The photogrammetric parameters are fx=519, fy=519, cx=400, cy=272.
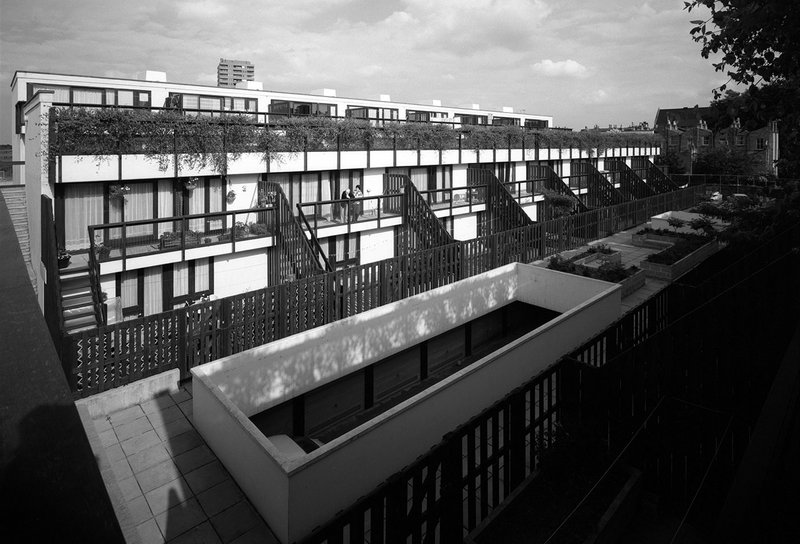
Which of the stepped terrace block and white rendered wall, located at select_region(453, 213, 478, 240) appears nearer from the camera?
the stepped terrace block

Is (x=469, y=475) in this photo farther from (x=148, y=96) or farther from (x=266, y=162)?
(x=148, y=96)

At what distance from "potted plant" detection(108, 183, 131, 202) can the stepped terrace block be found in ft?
27.9

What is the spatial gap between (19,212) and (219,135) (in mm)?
11940

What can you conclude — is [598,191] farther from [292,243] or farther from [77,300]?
[77,300]

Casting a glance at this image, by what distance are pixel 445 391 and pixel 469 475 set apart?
2438 millimetres

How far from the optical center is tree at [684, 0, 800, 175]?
22.9 feet

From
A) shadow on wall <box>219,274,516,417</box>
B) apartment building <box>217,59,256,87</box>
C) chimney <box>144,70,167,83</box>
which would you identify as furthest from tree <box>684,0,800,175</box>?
apartment building <box>217,59,256,87</box>

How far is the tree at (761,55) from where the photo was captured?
22.9ft

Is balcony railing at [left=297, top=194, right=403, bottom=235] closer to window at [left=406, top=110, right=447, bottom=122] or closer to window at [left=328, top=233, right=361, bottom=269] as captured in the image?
window at [left=328, top=233, right=361, bottom=269]

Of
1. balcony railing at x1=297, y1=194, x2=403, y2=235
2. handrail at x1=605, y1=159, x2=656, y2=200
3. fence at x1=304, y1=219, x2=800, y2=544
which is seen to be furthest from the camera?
handrail at x1=605, y1=159, x2=656, y2=200

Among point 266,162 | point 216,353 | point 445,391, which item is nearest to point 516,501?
point 445,391

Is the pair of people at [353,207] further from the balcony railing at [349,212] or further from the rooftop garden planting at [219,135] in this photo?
the rooftop garden planting at [219,135]

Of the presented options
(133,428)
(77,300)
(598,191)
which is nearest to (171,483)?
(133,428)

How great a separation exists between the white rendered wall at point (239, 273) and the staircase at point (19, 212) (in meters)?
7.53
